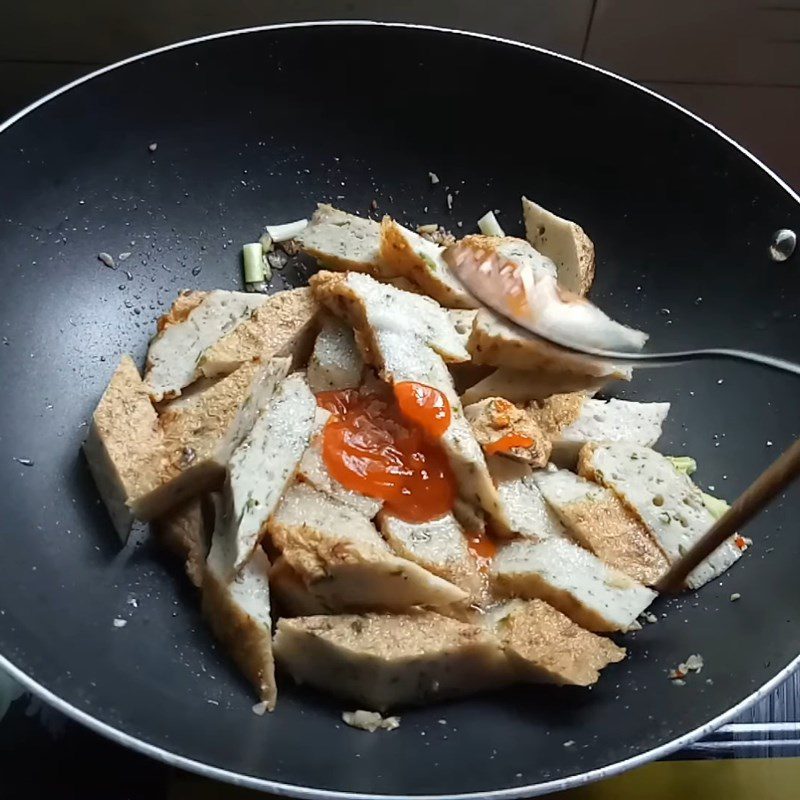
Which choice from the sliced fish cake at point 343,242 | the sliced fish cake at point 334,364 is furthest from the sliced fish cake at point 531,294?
the sliced fish cake at point 334,364

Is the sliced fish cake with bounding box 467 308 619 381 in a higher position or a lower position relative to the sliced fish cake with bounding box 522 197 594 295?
lower

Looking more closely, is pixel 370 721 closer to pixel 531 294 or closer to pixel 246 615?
pixel 246 615

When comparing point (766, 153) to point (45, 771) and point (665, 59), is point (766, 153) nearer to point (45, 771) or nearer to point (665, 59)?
point (665, 59)

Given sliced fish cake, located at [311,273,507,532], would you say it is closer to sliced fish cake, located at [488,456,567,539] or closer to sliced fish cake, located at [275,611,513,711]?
sliced fish cake, located at [488,456,567,539]

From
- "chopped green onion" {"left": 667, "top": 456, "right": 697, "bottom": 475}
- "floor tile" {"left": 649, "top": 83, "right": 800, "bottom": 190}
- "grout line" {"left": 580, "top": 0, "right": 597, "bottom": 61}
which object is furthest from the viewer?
"floor tile" {"left": 649, "top": 83, "right": 800, "bottom": 190}

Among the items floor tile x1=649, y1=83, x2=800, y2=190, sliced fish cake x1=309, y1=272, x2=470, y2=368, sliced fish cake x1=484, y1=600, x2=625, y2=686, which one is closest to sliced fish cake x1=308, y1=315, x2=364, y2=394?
sliced fish cake x1=309, y1=272, x2=470, y2=368

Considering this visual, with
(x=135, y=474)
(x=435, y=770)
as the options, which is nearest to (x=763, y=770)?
(x=435, y=770)
